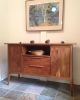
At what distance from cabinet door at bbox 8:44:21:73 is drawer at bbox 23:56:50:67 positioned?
139 millimetres

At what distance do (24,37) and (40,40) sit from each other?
416 millimetres

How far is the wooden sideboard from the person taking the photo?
101 inches

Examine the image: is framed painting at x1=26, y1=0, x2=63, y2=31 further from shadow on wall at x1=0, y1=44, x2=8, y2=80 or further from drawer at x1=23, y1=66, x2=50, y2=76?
drawer at x1=23, y1=66, x2=50, y2=76

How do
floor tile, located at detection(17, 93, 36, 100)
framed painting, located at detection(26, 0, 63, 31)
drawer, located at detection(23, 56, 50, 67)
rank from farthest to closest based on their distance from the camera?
framed painting, located at detection(26, 0, 63, 31)
drawer, located at detection(23, 56, 50, 67)
floor tile, located at detection(17, 93, 36, 100)

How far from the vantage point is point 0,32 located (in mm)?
3213

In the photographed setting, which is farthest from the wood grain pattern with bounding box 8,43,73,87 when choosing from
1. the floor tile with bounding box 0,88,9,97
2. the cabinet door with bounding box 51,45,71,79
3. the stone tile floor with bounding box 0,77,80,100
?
the floor tile with bounding box 0,88,9,97

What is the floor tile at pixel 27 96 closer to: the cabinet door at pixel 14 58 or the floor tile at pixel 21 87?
the floor tile at pixel 21 87

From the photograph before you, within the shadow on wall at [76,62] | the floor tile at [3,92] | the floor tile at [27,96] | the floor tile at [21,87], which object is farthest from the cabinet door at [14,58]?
the shadow on wall at [76,62]

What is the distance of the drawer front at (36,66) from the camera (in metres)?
2.72

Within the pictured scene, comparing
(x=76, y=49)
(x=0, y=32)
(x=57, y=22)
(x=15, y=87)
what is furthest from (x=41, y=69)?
(x=0, y=32)

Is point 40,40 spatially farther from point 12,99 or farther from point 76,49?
point 12,99

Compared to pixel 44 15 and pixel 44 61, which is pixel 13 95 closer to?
pixel 44 61

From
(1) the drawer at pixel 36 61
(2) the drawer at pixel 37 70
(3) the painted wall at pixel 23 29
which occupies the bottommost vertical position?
(2) the drawer at pixel 37 70

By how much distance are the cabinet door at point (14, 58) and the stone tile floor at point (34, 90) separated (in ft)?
1.12
